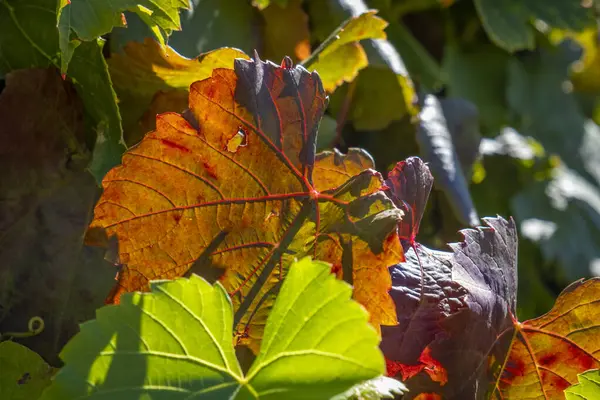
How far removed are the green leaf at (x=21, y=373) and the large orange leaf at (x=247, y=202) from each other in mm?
109

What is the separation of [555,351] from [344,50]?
369 mm

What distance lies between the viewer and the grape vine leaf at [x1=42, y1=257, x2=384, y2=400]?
45 cm

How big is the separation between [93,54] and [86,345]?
309mm

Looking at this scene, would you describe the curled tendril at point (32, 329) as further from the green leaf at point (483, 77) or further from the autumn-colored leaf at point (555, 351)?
the green leaf at point (483, 77)

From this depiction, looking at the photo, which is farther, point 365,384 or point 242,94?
point 242,94

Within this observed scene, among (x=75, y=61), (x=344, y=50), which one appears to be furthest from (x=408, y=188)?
(x=75, y=61)

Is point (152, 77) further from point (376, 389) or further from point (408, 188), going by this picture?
point (376, 389)

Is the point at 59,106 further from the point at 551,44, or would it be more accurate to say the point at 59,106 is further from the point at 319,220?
the point at 551,44

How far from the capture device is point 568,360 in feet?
2.07

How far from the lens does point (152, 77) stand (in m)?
0.72

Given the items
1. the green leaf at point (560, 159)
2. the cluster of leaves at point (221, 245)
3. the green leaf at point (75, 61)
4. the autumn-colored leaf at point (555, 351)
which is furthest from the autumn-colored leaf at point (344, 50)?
the green leaf at point (560, 159)

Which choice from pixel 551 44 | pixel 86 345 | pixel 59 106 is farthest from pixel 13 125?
pixel 551 44

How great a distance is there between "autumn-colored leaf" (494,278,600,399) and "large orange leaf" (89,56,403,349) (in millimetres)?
147

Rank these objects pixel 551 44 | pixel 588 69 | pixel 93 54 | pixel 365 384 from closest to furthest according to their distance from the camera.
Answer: pixel 365 384 → pixel 93 54 → pixel 551 44 → pixel 588 69
